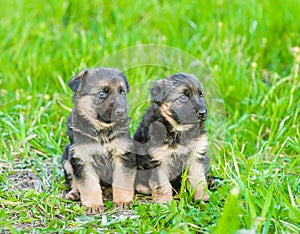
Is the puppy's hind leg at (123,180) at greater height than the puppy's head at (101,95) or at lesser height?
lesser

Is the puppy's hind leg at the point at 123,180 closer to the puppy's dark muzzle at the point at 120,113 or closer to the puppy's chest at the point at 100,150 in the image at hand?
the puppy's chest at the point at 100,150

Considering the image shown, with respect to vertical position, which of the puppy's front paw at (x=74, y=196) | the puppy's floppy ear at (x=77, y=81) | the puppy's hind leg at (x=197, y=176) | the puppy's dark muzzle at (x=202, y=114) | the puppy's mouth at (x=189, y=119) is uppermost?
the puppy's floppy ear at (x=77, y=81)

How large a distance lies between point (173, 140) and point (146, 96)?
110cm

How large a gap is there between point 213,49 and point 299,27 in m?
1.34

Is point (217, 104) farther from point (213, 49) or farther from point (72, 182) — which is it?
point (72, 182)

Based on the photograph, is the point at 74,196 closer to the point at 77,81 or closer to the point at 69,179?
the point at 69,179

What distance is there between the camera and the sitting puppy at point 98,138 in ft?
15.5

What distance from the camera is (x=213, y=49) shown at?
299 inches

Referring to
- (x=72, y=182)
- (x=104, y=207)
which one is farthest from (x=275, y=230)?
(x=72, y=182)

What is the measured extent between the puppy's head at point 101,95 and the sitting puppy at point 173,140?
0.30 metres

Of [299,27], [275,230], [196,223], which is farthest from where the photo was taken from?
[299,27]

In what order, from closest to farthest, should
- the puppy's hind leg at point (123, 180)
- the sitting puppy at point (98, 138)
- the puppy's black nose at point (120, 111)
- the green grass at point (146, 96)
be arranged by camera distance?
the green grass at point (146, 96), the puppy's black nose at point (120, 111), the sitting puppy at point (98, 138), the puppy's hind leg at point (123, 180)

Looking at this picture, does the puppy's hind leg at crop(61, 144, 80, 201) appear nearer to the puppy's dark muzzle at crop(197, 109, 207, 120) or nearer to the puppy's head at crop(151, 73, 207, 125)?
the puppy's head at crop(151, 73, 207, 125)

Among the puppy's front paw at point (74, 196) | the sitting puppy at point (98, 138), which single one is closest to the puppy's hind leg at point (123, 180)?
the sitting puppy at point (98, 138)
